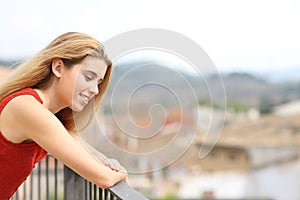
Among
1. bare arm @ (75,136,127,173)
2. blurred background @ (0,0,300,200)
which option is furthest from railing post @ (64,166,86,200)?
blurred background @ (0,0,300,200)

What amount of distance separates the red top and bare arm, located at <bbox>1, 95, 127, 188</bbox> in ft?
0.10

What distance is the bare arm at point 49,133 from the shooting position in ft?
3.46

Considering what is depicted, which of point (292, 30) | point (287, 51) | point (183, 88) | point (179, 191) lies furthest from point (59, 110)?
point (292, 30)

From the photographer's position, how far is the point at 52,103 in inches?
45.7

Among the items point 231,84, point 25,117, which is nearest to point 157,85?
point 25,117

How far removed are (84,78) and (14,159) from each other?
214mm

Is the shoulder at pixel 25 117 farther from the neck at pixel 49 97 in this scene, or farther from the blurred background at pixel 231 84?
the blurred background at pixel 231 84

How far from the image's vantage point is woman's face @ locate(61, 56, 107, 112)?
1.12 metres

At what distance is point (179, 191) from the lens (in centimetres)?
2156

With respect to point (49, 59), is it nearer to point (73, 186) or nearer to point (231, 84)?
point (73, 186)

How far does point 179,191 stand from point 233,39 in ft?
32.4

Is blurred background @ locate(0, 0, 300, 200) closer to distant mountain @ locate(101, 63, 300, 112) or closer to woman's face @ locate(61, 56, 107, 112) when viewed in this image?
distant mountain @ locate(101, 63, 300, 112)

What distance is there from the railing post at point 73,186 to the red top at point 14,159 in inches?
9.6

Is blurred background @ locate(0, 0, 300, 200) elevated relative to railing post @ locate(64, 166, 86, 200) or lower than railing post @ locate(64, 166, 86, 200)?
lower
